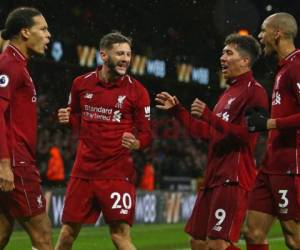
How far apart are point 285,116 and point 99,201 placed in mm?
1546

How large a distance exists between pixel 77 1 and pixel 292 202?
18640 millimetres

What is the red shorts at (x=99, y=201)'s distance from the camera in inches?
260

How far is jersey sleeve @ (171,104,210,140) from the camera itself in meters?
6.56

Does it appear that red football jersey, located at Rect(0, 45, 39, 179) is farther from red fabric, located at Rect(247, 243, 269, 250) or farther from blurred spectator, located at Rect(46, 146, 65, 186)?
blurred spectator, located at Rect(46, 146, 65, 186)

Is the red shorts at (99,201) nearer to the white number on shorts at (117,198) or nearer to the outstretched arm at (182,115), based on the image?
the white number on shorts at (117,198)

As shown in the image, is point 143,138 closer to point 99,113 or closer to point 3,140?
point 99,113

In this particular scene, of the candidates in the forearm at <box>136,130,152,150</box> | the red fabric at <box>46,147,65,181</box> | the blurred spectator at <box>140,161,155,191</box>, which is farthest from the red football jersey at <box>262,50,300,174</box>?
the blurred spectator at <box>140,161,155,191</box>

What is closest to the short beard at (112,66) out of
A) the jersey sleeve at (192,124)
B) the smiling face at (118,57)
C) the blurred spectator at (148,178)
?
the smiling face at (118,57)

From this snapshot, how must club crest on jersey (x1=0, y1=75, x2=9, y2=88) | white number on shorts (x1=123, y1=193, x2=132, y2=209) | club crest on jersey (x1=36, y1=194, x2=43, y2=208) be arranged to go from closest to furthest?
club crest on jersey (x1=0, y1=75, x2=9, y2=88)
club crest on jersey (x1=36, y1=194, x2=43, y2=208)
white number on shorts (x1=123, y1=193, x2=132, y2=209)

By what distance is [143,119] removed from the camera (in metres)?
6.73

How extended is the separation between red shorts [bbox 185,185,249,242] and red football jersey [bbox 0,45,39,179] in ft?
4.77

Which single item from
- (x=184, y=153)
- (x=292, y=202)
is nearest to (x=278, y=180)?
(x=292, y=202)

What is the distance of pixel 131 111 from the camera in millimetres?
6777

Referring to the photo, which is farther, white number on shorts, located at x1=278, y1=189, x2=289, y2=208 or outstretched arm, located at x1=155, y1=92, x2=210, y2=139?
outstretched arm, located at x1=155, y1=92, x2=210, y2=139
